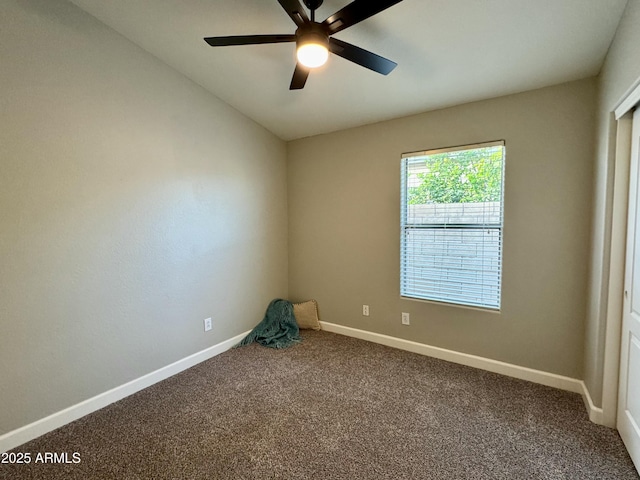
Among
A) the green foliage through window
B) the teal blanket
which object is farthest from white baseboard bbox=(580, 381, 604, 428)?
the teal blanket

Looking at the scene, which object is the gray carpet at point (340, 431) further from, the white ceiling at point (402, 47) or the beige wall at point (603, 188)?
the white ceiling at point (402, 47)

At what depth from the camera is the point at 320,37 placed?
152cm

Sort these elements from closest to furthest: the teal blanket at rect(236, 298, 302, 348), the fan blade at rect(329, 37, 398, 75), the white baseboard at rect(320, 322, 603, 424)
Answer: the fan blade at rect(329, 37, 398, 75), the white baseboard at rect(320, 322, 603, 424), the teal blanket at rect(236, 298, 302, 348)

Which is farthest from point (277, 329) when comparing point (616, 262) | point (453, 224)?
point (616, 262)

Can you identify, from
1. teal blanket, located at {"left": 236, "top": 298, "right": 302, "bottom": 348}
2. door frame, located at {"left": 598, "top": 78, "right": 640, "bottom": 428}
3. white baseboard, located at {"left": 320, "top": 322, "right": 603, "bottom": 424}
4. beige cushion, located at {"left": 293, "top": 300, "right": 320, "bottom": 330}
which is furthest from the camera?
beige cushion, located at {"left": 293, "top": 300, "right": 320, "bottom": 330}

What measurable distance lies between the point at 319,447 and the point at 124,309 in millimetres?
1755

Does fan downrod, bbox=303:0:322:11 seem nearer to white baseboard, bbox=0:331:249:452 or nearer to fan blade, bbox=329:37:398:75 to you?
fan blade, bbox=329:37:398:75

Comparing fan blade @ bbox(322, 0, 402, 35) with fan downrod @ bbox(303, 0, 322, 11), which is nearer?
fan blade @ bbox(322, 0, 402, 35)

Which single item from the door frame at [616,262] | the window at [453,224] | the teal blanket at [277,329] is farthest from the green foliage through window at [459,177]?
the teal blanket at [277,329]

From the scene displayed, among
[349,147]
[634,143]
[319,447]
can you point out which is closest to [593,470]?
[319,447]

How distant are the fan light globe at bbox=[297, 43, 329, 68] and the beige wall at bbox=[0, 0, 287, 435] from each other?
1.51m

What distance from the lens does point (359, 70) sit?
231 centimetres

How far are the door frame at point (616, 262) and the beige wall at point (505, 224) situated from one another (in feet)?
1.37

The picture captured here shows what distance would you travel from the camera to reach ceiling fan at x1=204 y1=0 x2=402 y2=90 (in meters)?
1.38
